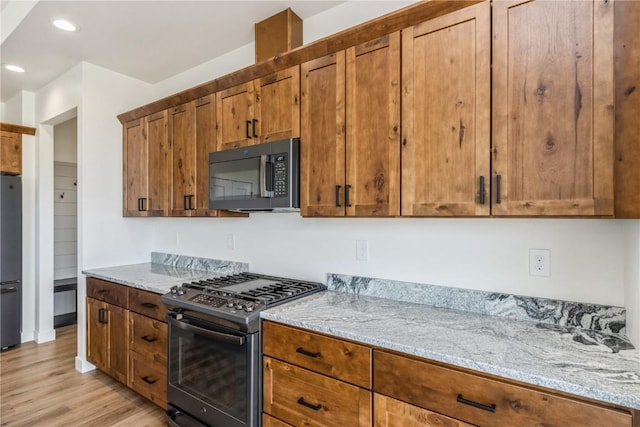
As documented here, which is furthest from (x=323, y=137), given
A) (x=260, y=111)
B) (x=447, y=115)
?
(x=447, y=115)

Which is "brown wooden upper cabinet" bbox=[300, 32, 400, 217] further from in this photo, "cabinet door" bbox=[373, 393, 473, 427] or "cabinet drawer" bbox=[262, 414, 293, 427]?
"cabinet drawer" bbox=[262, 414, 293, 427]

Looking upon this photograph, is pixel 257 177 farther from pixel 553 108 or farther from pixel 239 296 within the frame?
pixel 553 108

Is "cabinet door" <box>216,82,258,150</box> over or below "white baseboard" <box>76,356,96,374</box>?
over

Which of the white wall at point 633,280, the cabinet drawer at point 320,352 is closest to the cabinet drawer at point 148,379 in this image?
the cabinet drawer at point 320,352

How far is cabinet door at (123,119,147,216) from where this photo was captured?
3.02m

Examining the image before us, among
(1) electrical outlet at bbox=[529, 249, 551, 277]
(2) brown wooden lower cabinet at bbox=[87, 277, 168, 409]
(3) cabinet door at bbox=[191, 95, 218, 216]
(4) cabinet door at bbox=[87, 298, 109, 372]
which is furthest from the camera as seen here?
(4) cabinet door at bbox=[87, 298, 109, 372]

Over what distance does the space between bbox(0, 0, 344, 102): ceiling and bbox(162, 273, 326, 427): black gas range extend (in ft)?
5.89

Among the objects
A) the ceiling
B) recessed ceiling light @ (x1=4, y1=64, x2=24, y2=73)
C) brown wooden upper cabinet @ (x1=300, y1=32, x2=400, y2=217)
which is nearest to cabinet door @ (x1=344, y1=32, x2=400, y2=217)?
brown wooden upper cabinet @ (x1=300, y1=32, x2=400, y2=217)

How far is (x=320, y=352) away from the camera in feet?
4.91

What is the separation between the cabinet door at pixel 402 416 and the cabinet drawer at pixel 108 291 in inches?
80.9

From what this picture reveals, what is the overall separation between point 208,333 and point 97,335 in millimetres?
1655

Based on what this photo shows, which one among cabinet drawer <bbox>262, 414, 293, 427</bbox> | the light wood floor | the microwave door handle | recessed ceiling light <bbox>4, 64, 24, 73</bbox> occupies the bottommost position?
the light wood floor

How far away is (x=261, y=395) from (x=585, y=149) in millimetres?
1745

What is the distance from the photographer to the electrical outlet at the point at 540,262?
1521mm
